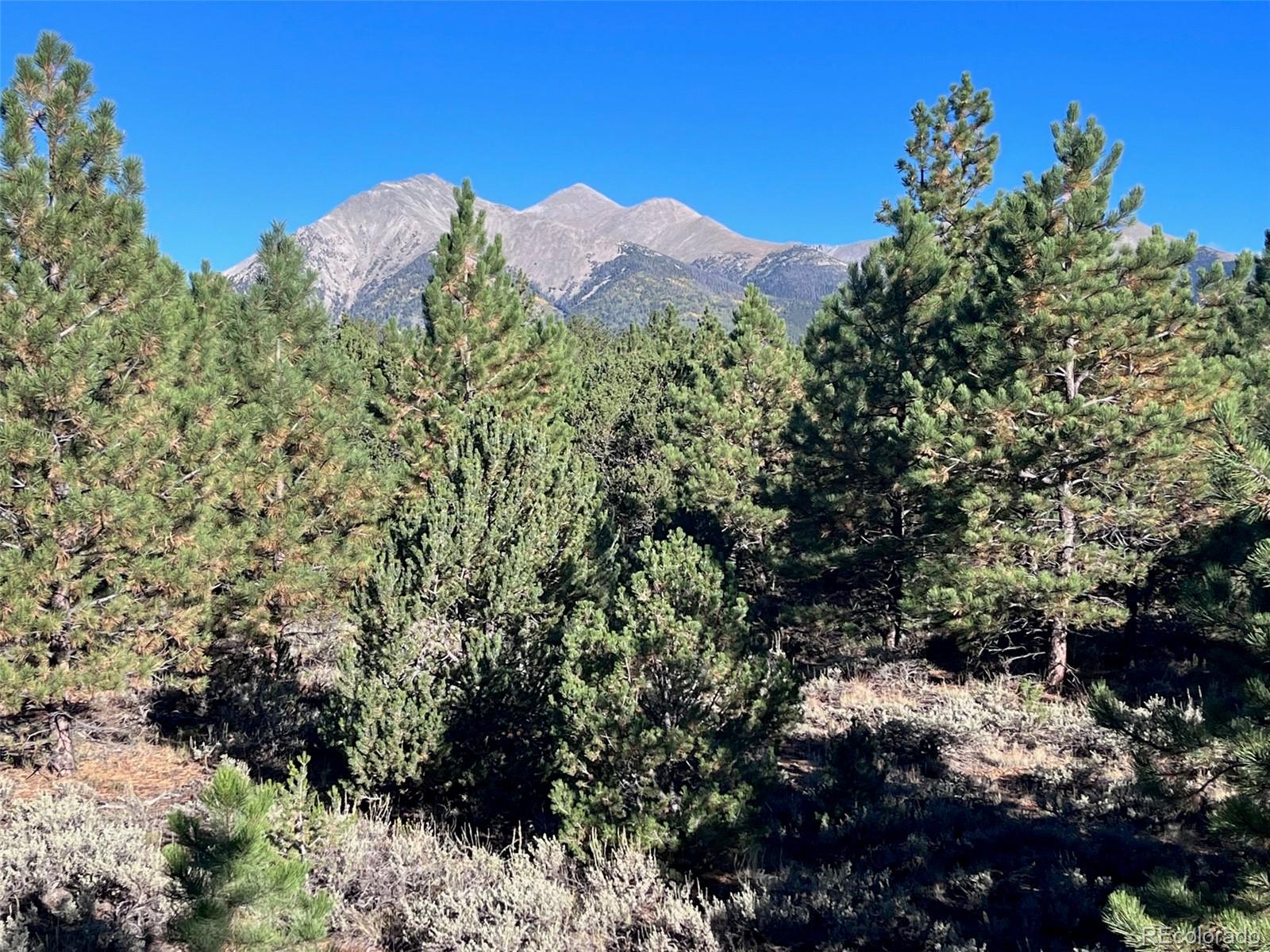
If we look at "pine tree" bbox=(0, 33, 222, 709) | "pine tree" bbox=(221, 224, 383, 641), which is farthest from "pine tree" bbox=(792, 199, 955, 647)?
"pine tree" bbox=(0, 33, 222, 709)

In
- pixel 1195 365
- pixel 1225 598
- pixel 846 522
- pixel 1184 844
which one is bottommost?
pixel 1184 844

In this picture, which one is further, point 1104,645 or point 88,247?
point 1104,645

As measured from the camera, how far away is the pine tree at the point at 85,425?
738 centimetres

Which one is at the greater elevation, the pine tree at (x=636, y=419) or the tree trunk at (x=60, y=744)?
the pine tree at (x=636, y=419)

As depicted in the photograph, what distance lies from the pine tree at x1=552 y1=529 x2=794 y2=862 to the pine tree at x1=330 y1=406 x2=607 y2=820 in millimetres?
1177

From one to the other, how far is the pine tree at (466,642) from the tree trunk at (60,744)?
11.5ft

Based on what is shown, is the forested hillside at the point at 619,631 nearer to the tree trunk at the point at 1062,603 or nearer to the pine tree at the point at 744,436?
the tree trunk at the point at 1062,603

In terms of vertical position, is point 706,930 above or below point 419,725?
below

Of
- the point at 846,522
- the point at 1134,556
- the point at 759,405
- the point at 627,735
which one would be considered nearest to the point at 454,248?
the point at 759,405

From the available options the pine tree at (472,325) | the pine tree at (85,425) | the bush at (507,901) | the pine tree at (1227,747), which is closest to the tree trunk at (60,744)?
the pine tree at (85,425)

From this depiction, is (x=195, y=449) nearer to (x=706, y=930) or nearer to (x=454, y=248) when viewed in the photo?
(x=706, y=930)

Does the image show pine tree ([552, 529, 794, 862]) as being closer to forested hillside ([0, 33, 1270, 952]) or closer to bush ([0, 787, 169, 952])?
forested hillside ([0, 33, 1270, 952])

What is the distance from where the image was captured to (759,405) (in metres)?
18.0

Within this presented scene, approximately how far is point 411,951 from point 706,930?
2.03m
